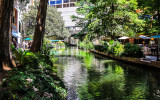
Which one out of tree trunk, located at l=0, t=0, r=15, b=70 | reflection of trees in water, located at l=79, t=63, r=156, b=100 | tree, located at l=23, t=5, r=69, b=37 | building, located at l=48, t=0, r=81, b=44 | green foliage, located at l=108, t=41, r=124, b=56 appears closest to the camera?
tree trunk, located at l=0, t=0, r=15, b=70

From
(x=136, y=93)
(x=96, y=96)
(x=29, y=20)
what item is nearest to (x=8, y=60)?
(x=96, y=96)

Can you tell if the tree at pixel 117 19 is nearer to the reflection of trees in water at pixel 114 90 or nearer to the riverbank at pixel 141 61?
the riverbank at pixel 141 61

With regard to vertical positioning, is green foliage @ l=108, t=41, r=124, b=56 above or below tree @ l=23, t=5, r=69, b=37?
below

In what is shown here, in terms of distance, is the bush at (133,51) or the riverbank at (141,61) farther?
the bush at (133,51)

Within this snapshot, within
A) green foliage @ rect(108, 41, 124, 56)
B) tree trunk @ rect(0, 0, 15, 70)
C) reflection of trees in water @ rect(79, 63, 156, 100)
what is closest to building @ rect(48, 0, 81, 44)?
green foliage @ rect(108, 41, 124, 56)

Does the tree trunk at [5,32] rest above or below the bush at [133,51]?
above

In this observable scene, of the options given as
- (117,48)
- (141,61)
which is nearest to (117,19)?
(117,48)

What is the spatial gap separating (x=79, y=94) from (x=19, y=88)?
3.04m

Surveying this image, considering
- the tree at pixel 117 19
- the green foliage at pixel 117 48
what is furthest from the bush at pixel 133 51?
the tree at pixel 117 19

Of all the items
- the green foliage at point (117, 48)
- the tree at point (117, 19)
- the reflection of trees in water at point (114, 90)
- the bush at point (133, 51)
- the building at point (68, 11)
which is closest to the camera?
the reflection of trees in water at point (114, 90)

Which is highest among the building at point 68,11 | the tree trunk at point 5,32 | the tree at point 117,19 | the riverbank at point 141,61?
the building at point 68,11

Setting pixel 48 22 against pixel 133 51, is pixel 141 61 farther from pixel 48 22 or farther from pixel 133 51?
pixel 48 22

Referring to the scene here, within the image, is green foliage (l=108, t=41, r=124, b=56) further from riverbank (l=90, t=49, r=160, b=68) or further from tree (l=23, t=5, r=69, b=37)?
tree (l=23, t=5, r=69, b=37)

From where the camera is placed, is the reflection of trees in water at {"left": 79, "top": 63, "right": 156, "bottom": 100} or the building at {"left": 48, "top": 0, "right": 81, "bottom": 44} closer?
the reflection of trees in water at {"left": 79, "top": 63, "right": 156, "bottom": 100}
